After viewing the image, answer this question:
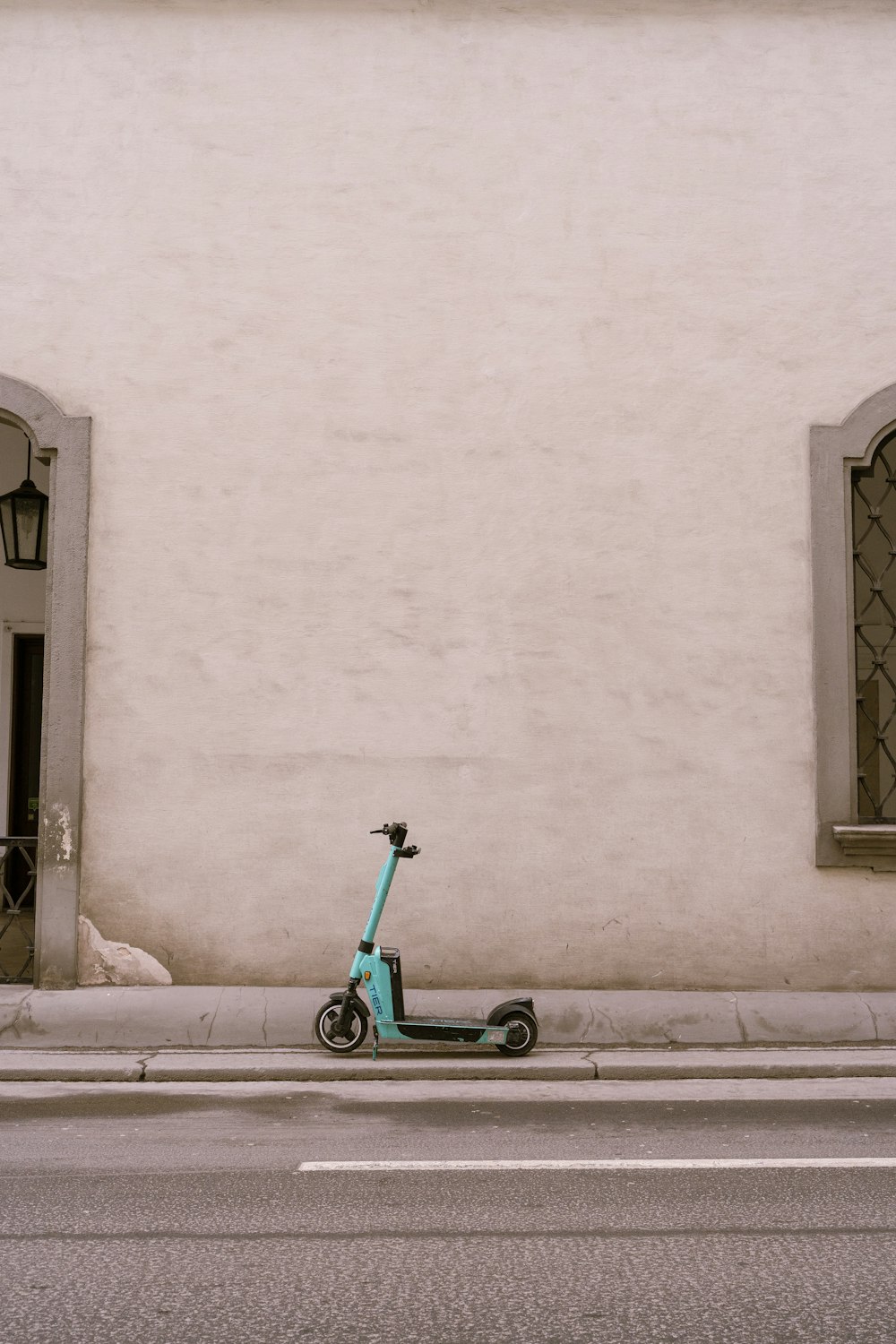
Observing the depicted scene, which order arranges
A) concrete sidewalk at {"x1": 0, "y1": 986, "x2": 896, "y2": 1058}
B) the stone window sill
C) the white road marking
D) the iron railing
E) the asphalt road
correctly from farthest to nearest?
the iron railing → the stone window sill → concrete sidewalk at {"x1": 0, "y1": 986, "x2": 896, "y2": 1058} → the white road marking → the asphalt road

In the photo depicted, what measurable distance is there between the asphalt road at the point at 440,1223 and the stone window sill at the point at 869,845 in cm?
198

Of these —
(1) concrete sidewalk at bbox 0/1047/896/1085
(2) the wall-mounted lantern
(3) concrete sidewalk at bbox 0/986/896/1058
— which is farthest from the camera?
(2) the wall-mounted lantern

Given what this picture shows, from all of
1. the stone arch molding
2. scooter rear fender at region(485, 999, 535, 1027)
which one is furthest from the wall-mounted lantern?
scooter rear fender at region(485, 999, 535, 1027)

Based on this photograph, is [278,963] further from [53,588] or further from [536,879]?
[53,588]

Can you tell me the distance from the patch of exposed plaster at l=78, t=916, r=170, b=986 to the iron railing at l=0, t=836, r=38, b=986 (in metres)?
0.57

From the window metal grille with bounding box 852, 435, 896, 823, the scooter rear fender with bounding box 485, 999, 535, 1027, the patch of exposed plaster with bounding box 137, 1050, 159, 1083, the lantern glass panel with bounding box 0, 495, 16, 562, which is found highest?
the lantern glass panel with bounding box 0, 495, 16, 562

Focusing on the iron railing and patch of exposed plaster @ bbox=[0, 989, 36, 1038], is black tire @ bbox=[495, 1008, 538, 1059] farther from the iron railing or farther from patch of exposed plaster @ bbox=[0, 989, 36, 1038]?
the iron railing

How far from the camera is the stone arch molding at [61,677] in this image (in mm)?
8172

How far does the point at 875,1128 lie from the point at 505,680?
355cm

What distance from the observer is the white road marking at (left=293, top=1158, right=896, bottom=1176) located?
5094 mm

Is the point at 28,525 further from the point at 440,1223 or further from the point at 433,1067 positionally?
the point at 440,1223

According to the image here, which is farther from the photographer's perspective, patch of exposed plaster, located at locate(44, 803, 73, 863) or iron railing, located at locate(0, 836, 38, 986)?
iron railing, located at locate(0, 836, 38, 986)

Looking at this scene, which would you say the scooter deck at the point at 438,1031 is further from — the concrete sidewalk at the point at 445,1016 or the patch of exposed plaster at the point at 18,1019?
the patch of exposed plaster at the point at 18,1019

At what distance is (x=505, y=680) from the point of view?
8.32 metres
